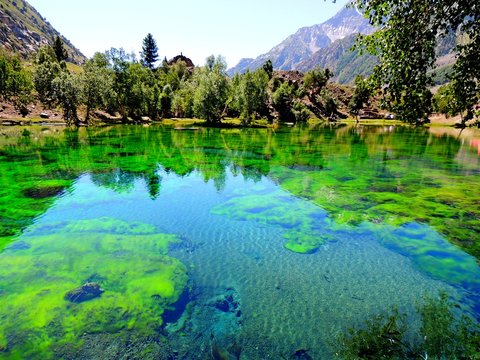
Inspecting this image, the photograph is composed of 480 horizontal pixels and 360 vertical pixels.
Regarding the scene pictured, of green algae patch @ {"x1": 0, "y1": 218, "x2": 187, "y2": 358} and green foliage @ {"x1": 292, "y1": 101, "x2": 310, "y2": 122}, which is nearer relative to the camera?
green algae patch @ {"x1": 0, "y1": 218, "x2": 187, "y2": 358}

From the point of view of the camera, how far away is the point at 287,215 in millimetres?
16391

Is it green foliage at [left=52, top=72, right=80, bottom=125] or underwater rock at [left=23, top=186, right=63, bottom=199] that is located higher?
green foliage at [left=52, top=72, right=80, bottom=125]

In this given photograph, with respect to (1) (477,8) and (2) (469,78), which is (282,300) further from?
(1) (477,8)

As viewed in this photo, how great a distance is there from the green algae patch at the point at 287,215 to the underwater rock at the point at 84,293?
7.37 m

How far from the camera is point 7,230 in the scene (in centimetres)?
1374

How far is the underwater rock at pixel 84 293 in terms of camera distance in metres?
9.08

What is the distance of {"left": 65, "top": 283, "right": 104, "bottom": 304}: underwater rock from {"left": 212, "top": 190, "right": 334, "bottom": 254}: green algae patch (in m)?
7.37

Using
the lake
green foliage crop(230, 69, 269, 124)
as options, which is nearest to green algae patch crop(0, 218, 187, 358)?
the lake

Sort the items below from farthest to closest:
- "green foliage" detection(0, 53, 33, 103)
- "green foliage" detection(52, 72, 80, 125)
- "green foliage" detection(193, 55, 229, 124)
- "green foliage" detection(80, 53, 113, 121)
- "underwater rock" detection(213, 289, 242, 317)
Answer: "green foliage" detection(0, 53, 33, 103) → "green foliage" detection(193, 55, 229, 124) → "green foliage" detection(80, 53, 113, 121) → "green foliage" detection(52, 72, 80, 125) → "underwater rock" detection(213, 289, 242, 317)

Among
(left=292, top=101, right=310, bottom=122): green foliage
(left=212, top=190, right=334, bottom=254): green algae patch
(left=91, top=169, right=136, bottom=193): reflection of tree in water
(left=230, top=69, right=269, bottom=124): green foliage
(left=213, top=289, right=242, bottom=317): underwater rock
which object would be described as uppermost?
(left=230, top=69, right=269, bottom=124): green foliage

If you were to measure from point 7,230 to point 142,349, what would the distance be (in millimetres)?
10783

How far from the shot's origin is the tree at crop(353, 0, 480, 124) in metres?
8.95

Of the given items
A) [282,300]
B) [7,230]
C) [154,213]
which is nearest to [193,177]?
[154,213]

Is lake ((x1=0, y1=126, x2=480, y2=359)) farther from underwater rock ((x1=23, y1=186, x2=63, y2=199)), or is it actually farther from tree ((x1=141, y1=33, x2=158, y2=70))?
tree ((x1=141, y1=33, x2=158, y2=70))
